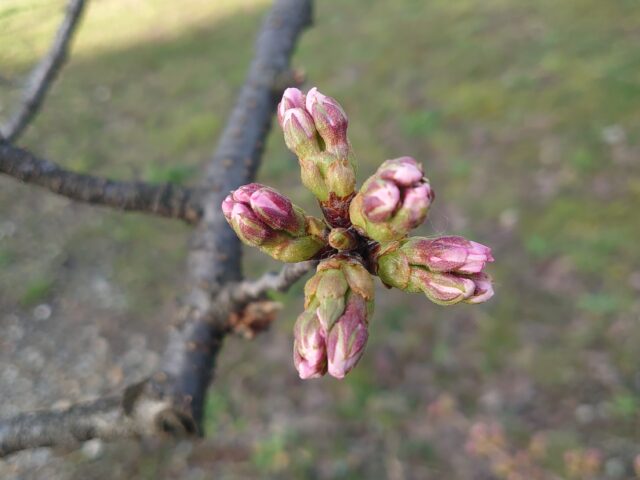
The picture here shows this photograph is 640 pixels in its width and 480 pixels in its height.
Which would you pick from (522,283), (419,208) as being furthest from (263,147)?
(522,283)

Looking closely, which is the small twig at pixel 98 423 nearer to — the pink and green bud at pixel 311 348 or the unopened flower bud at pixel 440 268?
the pink and green bud at pixel 311 348

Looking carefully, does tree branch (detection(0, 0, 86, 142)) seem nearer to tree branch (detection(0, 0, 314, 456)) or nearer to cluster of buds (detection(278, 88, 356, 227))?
tree branch (detection(0, 0, 314, 456))

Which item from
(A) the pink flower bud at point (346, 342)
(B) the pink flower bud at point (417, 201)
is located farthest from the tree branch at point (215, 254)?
(B) the pink flower bud at point (417, 201)

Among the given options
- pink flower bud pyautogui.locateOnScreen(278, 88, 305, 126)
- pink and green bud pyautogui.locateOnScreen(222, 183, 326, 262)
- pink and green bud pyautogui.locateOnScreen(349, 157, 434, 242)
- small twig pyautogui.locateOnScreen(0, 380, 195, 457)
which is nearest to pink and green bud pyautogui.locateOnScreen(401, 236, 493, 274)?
pink and green bud pyautogui.locateOnScreen(349, 157, 434, 242)

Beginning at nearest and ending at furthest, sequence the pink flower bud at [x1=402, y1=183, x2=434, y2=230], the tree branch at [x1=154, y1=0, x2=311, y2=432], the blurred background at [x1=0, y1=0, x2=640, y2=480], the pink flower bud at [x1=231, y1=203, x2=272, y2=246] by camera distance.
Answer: the pink flower bud at [x1=402, y1=183, x2=434, y2=230] < the pink flower bud at [x1=231, y1=203, x2=272, y2=246] < the tree branch at [x1=154, y1=0, x2=311, y2=432] < the blurred background at [x1=0, y1=0, x2=640, y2=480]

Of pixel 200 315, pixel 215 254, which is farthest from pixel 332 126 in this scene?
pixel 200 315

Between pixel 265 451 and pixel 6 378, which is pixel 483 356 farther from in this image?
pixel 6 378
